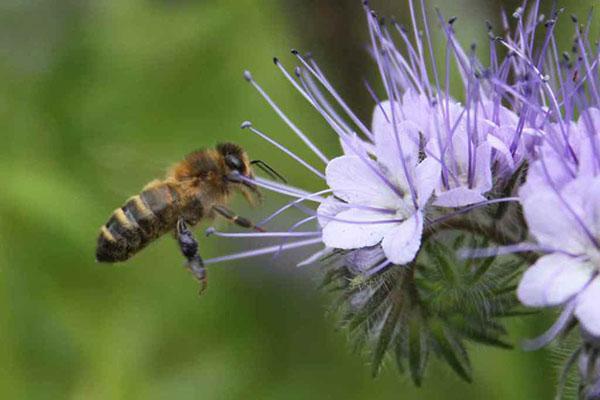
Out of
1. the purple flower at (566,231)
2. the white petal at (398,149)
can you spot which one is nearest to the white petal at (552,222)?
the purple flower at (566,231)

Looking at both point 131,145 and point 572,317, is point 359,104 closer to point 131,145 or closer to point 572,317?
point 131,145

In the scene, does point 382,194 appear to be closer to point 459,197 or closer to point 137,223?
point 459,197

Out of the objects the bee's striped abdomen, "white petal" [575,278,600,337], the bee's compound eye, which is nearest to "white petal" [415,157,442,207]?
Answer: "white petal" [575,278,600,337]

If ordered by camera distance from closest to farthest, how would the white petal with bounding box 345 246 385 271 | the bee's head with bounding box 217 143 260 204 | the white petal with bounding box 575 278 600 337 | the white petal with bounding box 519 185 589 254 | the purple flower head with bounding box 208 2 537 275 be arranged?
the white petal with bounding box 575 278 600 337 < the white petal with bounding box 519 185 589 254 < the purple flower head with bounding box 208 2 537 275 < the white petal with bounding box 345 246 385 271 < the bee's head with bounding box 217 143 260 204

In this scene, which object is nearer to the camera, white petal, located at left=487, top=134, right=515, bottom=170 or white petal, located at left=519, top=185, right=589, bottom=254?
white petal, located at left=519, top=185, right=589, bottom=254

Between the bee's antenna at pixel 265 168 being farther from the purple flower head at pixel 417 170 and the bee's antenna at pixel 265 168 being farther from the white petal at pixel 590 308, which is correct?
the white petal at pixel 590 308

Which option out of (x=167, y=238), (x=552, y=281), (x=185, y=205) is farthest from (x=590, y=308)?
(x=167, y=238)

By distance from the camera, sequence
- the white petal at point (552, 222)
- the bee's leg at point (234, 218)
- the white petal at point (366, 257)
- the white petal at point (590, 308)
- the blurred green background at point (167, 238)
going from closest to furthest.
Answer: the white petal at point (590, 308) → the white petal at point (552, 222) → the white petal at point (366, 257) → the bee's leg at point (234, 218) → the blurred green background at point (167, 238)

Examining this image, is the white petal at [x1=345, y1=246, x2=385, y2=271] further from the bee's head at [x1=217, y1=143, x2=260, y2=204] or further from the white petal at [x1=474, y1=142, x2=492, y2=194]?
the bee's head at [x1=217, y1=143, x2=260, y2=204]
